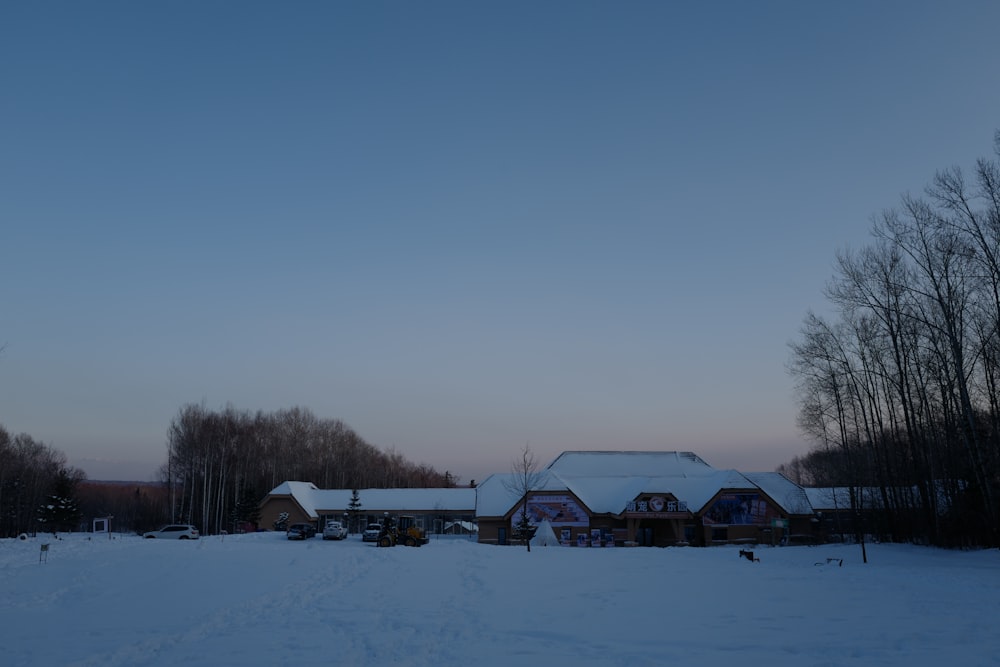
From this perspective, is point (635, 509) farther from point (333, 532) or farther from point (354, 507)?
point (354, 507)

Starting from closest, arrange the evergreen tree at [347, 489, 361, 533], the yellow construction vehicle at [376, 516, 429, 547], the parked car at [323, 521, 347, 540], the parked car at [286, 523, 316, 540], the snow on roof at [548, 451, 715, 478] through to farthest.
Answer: the yellow construction vehicle at [376, 516, 429, 547] < the parked car at [323, 521, 347, 540] < the parked car at [286, 523, 316, 540] < the evergreen tree at [347, 489, 361, 533] < the snow on roof at [548, 451, 715, 478]

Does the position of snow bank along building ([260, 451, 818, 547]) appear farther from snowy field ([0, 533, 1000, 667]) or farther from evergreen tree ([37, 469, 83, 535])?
snowy field ([0, 533, 1000, 667])

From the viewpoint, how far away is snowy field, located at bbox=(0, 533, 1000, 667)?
39.0ft

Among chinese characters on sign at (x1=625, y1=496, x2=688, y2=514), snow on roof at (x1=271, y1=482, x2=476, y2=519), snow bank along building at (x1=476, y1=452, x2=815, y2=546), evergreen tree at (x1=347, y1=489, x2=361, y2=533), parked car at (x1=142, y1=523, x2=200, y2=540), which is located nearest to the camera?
parked car at (x1=142, y1=523, x2=200, y2=540)

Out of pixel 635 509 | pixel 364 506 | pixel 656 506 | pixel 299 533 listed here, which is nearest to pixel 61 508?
pixel 364 506

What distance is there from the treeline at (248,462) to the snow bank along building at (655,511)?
25.8 metres

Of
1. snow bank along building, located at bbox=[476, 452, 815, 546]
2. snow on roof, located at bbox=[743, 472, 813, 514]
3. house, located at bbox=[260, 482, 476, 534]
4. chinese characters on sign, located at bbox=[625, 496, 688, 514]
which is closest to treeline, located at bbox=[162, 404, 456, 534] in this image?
house, located at bbox=[260, 482, 476, 534]

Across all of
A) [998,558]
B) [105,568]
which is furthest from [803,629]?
[105,568]

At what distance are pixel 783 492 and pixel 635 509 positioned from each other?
572 inches

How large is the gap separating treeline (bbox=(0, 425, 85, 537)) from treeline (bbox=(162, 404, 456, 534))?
9993mm

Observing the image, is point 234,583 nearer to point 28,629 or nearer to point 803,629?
point 28,629

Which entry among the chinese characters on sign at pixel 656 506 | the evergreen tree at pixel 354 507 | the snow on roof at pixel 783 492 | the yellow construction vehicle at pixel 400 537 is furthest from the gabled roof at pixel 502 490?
the snow on roof at pixel 783 492

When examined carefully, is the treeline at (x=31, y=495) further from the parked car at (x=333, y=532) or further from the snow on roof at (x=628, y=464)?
the snow on roof at (x=628, y=464)

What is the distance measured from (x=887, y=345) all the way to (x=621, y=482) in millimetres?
25602
